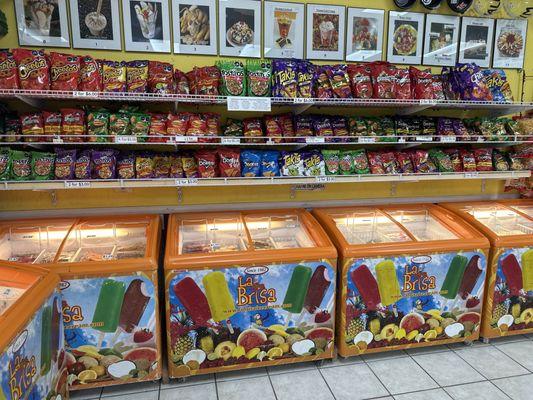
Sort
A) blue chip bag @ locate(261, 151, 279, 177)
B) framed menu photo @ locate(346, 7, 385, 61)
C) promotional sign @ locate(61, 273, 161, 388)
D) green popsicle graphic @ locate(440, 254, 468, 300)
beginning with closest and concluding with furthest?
promotional sign @ locate(61, 273, 161, 388) → green popsicle graphic @ locate(440, 254, 468, 300) → blue chip bag @ locate(261, 151, 279, 177) → framed menu photo @ locate(346, 7, 385, 61)

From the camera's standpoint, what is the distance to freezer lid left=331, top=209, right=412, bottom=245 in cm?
293

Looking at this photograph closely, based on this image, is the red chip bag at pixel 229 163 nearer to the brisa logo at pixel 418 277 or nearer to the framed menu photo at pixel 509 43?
A: the brisa logo at pixel 418 277

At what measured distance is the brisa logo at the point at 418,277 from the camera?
2576 millimetres

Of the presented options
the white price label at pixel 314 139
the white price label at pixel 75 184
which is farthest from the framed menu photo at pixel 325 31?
the white price label at pixel 75 184

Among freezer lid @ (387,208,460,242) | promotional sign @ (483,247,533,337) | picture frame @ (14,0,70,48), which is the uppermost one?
picture frame @ (14,0,70,48)

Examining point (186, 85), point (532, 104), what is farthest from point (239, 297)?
point (532, 104)

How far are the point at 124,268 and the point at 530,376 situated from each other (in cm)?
277

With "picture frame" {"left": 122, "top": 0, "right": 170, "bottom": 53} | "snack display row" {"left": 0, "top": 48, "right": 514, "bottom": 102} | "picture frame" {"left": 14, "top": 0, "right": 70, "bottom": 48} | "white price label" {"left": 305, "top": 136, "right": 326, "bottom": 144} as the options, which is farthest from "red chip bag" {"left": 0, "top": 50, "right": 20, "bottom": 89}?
"white price label" {"left": 305, "top": 136, "right": 326, "bottom": 144}

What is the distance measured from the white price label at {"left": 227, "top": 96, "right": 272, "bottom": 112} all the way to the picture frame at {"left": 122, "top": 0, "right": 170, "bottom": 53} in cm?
75

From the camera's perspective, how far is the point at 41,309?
5.90ft

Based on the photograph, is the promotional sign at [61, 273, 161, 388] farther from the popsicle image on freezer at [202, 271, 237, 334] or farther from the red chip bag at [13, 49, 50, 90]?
the red chip bag at [13, 49, 50, 90]

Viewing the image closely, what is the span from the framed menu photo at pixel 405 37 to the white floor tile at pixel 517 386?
2.50 metres

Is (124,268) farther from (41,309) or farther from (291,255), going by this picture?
(291,255)

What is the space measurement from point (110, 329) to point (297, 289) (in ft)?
3.89
